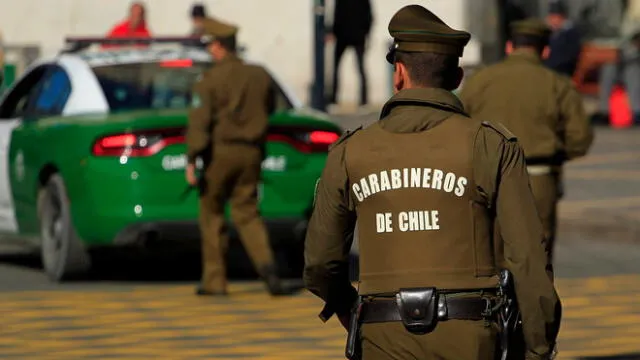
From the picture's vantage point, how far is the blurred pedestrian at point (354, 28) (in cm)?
2689

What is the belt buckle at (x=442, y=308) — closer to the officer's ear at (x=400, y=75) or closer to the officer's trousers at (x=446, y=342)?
the officer's trousers at (x=446, y=342)

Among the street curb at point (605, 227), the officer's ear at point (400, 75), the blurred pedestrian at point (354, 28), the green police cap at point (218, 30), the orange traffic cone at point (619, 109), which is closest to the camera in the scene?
the officer's ear at point (400, 75)

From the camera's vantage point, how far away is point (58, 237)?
1288 centimetres

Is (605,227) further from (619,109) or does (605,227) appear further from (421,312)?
(421,312)

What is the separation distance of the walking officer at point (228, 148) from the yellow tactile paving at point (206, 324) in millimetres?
294

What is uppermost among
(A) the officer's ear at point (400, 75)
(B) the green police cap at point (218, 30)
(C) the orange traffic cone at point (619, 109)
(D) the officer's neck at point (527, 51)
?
(A) the officer's ear at point (400, 75)

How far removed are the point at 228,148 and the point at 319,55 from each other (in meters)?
7.51

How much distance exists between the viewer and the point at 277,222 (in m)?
12.4

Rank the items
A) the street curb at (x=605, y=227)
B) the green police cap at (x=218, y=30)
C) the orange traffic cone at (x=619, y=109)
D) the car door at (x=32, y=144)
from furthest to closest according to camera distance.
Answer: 1. the orange traffic cone at (x=619, y=109)
2. the street curb at (x=605, y=227)
3. the car door at (x=32, y=144)
4. the green police cap at (x=218, y=30)

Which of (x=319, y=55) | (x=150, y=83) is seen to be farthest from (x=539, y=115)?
(x=319, y=55)

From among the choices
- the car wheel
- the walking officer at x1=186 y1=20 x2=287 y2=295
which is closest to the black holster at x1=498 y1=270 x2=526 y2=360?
the walking officer at x1=186 y1=20 x2=287 y2=295

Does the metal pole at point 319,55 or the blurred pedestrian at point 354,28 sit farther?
the blurred pedestrian at point 354,28

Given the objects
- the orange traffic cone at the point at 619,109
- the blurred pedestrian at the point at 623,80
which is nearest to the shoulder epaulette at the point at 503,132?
the orange traffic cone at the point at 619,109

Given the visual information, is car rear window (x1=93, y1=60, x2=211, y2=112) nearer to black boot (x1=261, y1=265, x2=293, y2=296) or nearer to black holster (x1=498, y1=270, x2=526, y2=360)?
black boot (x1=261, y1=265, x2=293, y2=296)
